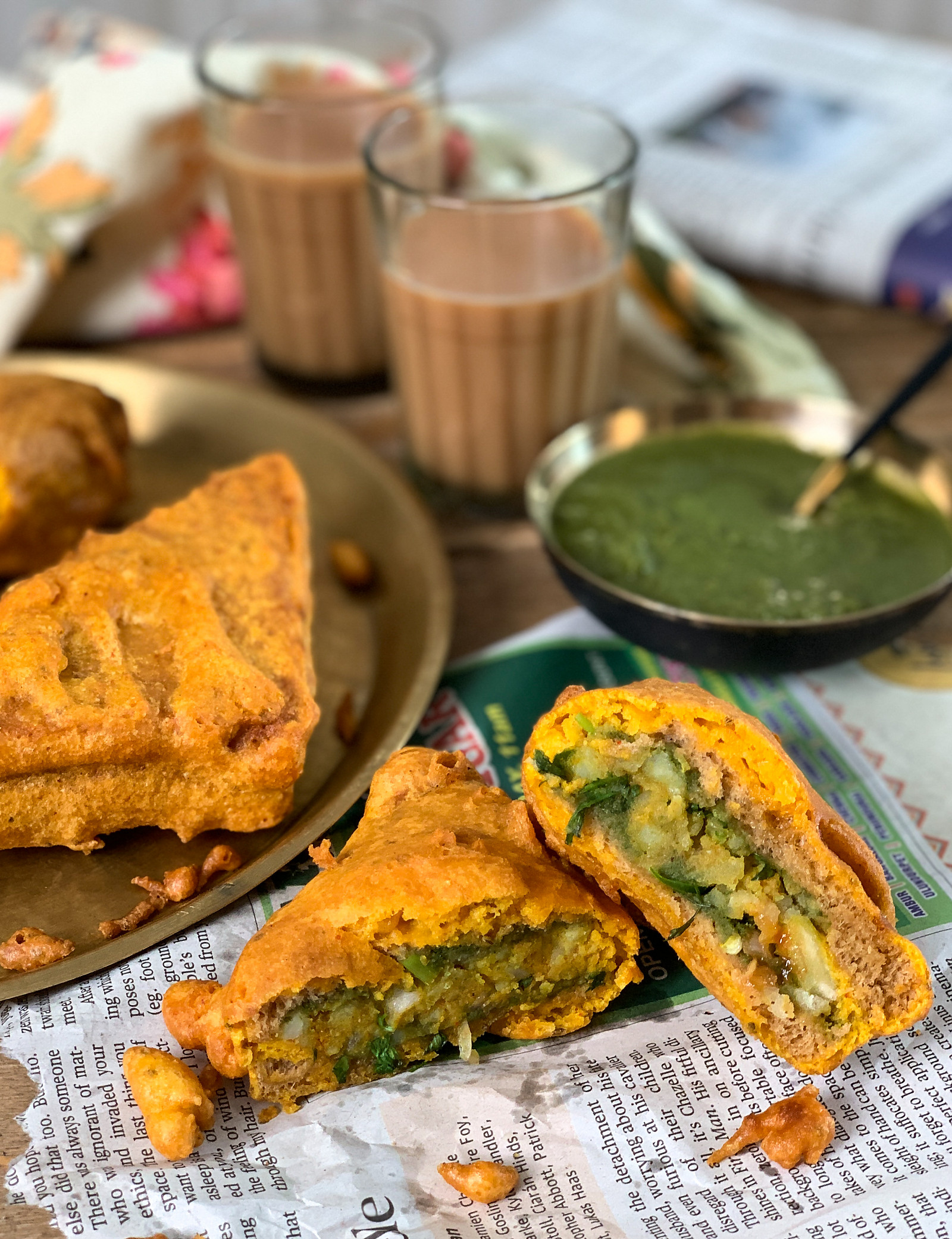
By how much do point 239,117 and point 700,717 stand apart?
192cm

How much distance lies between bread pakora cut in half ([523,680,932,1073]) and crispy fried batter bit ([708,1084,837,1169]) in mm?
54

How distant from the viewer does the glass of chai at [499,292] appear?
2.59 meters

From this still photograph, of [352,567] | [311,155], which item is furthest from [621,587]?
[311,155]

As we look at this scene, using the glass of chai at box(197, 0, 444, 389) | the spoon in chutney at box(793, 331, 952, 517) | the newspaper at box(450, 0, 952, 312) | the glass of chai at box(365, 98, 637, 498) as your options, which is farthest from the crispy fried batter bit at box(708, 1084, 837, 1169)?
the newspaper at box(450, 0, 952, 312)

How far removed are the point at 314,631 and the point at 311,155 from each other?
1128 millimetres

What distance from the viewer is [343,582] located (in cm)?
256

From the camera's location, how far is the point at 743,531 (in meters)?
2.44

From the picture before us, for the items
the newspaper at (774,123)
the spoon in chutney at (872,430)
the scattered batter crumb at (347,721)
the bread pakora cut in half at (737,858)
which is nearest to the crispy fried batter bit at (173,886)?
the scattered batter crumb at (347,721)

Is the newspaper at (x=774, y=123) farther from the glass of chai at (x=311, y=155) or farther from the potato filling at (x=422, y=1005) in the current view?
the potato filling at (x=422, y=1005)

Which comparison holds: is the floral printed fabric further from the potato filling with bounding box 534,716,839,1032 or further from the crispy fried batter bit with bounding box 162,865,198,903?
the potato filling with bounding box 534,716,839,1032

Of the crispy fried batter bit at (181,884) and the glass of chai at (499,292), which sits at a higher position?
the glass of chai at (499,292)

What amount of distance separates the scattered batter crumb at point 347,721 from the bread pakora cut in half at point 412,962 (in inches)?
16.0

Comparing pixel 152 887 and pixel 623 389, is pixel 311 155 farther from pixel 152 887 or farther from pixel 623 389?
pixel 152 887

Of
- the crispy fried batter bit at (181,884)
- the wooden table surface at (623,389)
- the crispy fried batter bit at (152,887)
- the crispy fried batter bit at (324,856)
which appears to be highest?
the crispy fried batter bit at (324,856)
